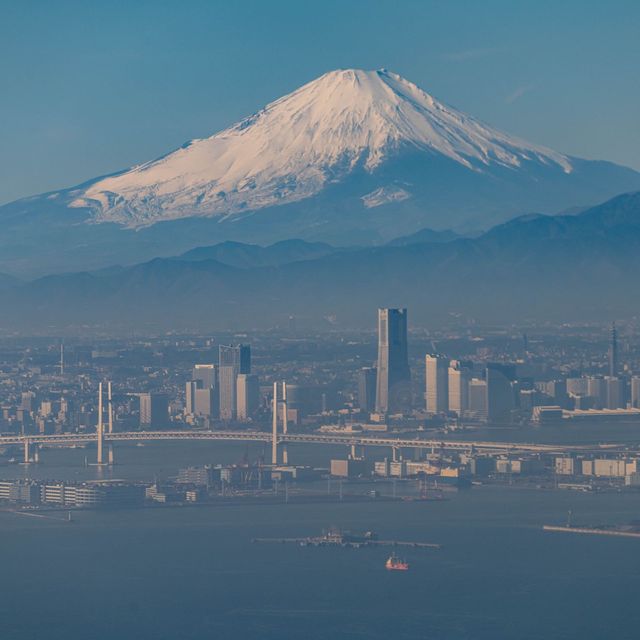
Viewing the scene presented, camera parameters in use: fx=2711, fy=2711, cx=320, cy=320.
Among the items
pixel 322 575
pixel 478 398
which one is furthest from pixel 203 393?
pixel 322 575

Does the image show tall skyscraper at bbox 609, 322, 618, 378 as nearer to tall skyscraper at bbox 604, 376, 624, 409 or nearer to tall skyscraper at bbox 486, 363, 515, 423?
tall skyscraper at bbox 604, 376, 624, 409

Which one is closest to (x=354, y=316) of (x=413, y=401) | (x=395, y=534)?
(x=413, y=401)

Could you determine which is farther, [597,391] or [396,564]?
[597,391]

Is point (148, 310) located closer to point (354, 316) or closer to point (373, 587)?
point (354, 316)

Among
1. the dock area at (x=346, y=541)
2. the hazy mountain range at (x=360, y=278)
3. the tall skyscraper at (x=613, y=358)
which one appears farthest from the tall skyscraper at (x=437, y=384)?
the hazy mountain range at (x=360, y=278)

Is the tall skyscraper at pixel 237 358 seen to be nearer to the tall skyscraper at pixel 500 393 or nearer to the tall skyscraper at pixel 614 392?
the tall skyscraper at pixel 500 393

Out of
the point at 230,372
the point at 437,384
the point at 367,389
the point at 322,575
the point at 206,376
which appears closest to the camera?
the point at 322,575

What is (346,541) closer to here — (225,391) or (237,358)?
(225,391)
